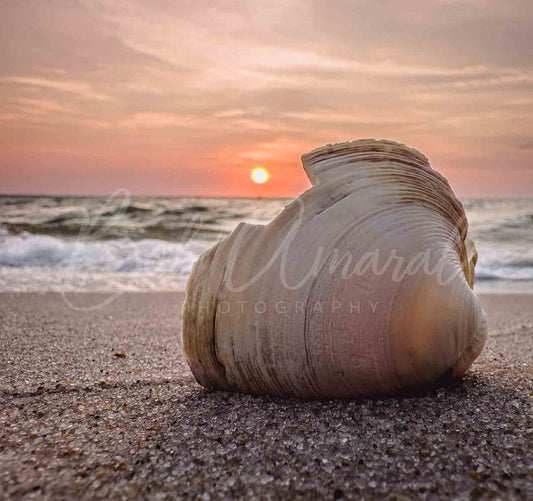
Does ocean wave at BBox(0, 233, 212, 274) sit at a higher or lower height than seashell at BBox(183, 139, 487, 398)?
lower

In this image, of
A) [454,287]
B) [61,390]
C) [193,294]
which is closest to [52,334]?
[61,390]

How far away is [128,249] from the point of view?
11.9m

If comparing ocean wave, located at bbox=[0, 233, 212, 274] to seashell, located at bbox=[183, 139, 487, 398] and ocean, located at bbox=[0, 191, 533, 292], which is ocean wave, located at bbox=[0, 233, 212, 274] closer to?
ocean, located at bbox=[0, 191, 533, 292]

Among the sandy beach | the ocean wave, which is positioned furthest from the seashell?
the ocean wave

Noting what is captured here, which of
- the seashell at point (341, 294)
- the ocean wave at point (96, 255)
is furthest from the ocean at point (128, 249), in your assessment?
the seashell at point (341, 294)

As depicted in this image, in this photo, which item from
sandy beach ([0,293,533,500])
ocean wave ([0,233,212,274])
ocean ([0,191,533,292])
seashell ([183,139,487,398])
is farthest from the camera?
ocean wave ([0,233,212,274])

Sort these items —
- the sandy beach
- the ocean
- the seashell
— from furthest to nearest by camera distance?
the ocean → the seashell → the sandy beach

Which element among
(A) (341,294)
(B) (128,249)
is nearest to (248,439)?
(A) (341,294)

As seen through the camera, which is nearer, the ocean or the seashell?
the seashell

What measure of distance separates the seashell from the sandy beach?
16cm

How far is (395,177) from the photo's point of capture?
8.07ft

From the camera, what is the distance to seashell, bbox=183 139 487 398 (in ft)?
6.86

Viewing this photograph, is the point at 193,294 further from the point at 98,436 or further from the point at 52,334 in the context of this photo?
the point at 52,334

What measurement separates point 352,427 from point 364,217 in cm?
91
